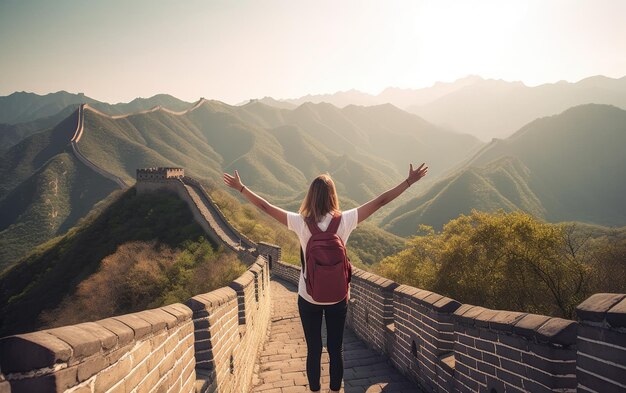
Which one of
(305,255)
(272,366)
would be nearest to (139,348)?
(305,255)

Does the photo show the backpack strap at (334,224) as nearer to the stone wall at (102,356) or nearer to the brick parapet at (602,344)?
the stone wall at (102,356)

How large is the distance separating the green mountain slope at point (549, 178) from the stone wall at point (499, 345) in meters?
72.2

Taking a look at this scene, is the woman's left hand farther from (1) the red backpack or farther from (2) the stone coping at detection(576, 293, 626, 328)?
(2) the stone coping at detection(576, 293, 626, 328)

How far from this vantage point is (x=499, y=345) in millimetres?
2859

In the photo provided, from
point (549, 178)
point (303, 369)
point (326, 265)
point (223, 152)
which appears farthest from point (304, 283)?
point (223, 152)

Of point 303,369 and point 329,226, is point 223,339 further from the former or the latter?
point 303,369

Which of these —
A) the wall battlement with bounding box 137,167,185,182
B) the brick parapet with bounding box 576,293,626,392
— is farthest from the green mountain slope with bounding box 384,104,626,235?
the brick parapet with bounding box 576,293,626,392

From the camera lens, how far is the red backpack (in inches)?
112

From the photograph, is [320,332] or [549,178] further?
[549,178]

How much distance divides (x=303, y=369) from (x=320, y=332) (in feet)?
9.22

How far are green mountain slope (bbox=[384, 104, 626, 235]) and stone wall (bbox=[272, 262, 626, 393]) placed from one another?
2843 inches

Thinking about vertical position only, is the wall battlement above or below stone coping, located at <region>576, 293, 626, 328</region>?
above

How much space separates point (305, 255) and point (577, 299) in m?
14.0

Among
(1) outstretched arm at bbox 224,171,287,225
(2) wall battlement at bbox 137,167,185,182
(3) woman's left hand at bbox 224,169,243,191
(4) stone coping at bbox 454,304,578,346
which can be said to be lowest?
(4) stone coping at bbox 454,304,578,346
